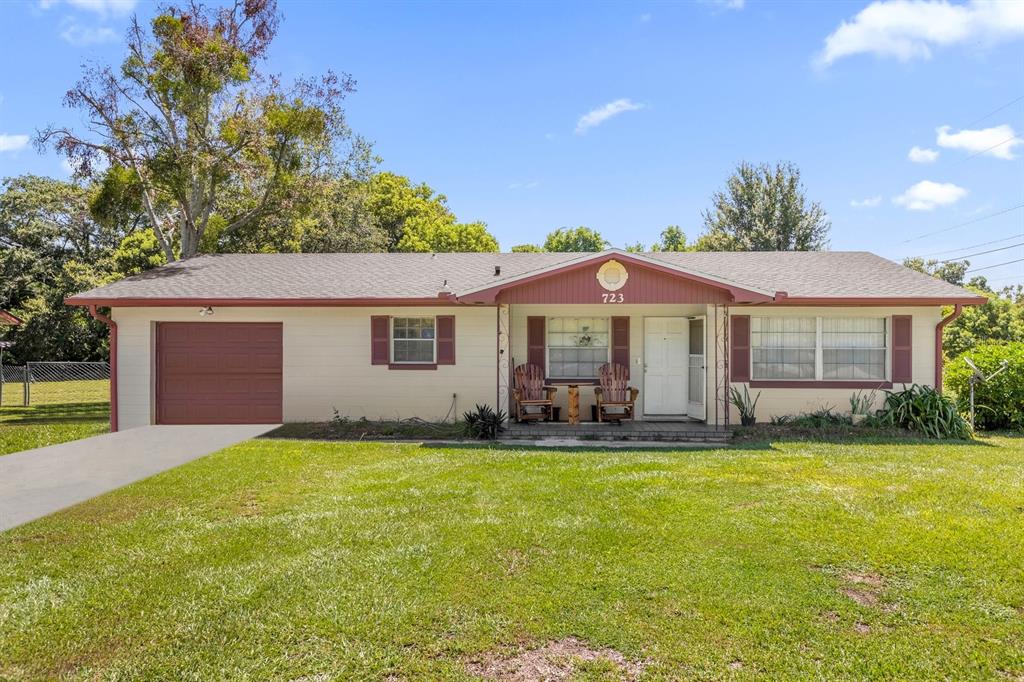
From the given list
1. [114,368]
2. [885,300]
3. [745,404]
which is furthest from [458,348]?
[885,300]

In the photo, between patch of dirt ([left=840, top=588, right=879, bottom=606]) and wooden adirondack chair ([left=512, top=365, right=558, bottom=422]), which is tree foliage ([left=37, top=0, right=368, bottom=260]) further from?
patch of dirt ([left=840, top=588, right=879, bottom=606])

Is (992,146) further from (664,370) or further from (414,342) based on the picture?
(414,342)

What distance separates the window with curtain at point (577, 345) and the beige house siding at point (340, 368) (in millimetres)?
1181

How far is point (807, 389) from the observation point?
10.3m

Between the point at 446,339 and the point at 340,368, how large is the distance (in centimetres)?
194

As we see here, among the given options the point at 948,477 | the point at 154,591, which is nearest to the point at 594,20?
the point at 948,477

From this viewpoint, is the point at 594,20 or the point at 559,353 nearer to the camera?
the point at 559,353

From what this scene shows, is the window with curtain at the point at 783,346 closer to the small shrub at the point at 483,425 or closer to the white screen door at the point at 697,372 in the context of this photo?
the white screen door at the point at 697,372

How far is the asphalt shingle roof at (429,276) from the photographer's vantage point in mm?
10172

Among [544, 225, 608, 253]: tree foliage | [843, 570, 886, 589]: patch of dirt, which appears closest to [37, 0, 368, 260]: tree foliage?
[843, 570, 886, 589]: patch of dirt

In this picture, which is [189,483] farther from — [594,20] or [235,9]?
[235,9]

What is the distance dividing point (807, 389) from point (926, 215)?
26560mm

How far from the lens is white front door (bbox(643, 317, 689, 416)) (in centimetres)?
1080

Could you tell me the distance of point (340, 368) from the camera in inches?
412
